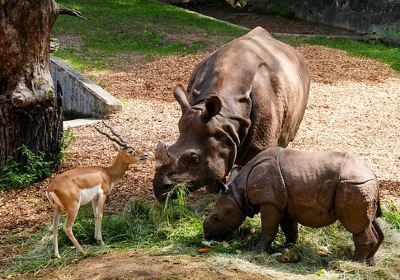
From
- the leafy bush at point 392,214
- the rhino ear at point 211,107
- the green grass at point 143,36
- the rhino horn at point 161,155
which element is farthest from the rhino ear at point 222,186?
the green grass at point 143,36

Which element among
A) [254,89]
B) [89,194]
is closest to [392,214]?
[254,89]

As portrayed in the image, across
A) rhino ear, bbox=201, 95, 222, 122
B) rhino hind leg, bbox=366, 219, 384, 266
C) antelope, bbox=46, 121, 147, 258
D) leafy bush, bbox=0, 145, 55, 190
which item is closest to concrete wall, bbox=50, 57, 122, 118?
leafy bush, bbox=0, 145, 55, 190

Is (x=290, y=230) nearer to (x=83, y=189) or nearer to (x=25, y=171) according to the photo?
(x=83, y=189)

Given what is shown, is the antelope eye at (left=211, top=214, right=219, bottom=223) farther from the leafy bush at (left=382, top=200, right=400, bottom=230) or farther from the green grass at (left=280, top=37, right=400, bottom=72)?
the green grass at (left=280, top=37, right=400, bottom=72)

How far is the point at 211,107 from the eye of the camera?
23.7 feet

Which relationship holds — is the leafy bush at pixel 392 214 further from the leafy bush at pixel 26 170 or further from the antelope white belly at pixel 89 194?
the leafy bush at pixel 26 170

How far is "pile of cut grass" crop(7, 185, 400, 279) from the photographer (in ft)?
21.6

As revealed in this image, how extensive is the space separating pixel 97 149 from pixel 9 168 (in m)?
1.74

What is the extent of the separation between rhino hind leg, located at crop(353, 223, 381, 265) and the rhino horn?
1.72 meters

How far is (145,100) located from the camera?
1369 centimetres

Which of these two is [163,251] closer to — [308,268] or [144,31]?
[308,268]

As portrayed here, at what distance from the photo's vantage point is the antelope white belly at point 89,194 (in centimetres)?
682

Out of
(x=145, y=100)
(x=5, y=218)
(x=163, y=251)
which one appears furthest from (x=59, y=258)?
(x=145, y=100)

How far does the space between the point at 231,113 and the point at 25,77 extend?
2822 mm
